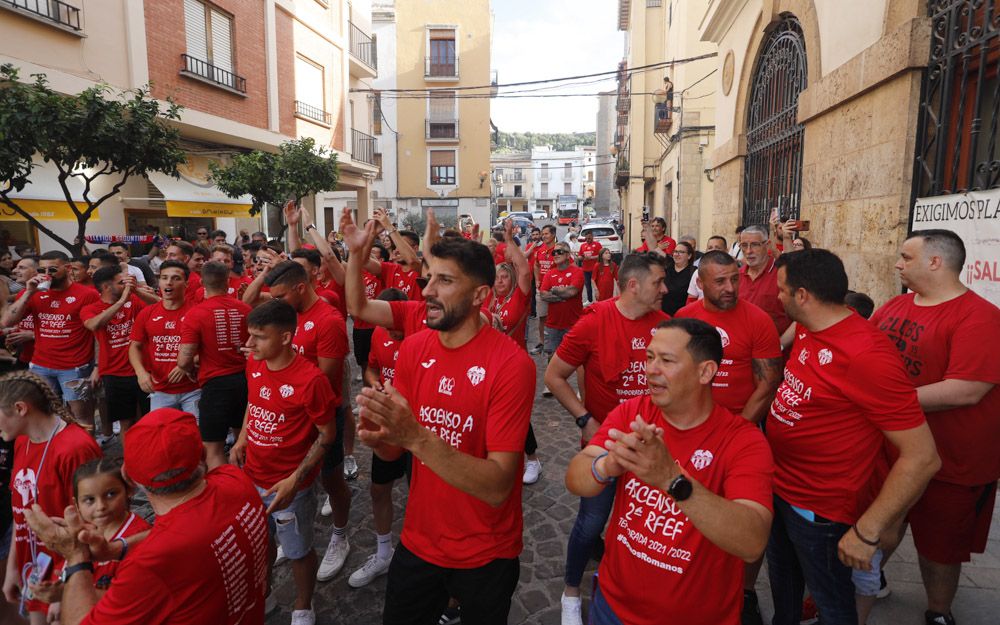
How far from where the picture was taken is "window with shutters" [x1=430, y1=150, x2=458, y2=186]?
38.4 meters

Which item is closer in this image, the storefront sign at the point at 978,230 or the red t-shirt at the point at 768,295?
the storefront sign at the point at 978,230

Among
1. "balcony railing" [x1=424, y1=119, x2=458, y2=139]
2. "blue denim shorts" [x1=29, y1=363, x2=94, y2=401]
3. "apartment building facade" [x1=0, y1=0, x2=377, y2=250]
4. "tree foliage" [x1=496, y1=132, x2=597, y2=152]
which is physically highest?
"tree foliage" [x1=496, y1=132, x2=597, y2=152]

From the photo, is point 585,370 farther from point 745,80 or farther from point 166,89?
point 166,89

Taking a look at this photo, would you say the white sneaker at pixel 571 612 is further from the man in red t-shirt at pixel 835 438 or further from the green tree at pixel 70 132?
the green tree at pixel 70 132

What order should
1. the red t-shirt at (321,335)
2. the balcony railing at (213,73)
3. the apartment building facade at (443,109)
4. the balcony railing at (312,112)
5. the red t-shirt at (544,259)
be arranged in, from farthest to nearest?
the apartment building facade at (443,109) < the balcony railing at (312,112) < the balcony railing at (213,73) < the red t-shirt at (544,259) < the red t-shirt at (321,335)

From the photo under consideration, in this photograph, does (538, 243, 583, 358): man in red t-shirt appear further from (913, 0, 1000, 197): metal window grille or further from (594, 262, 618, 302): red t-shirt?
(913, 0, 1000, 197): metal window grille

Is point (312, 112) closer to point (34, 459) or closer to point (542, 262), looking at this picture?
point (542, 262)

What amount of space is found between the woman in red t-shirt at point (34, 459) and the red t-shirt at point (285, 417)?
0.83m

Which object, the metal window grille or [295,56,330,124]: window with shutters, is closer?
the metal window grille

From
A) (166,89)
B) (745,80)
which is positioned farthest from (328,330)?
(166,89)

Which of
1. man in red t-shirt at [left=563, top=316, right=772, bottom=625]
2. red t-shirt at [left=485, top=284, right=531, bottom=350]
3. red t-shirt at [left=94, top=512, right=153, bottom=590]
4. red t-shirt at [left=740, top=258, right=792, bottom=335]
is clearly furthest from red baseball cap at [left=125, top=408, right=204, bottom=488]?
red t-shirt at [left=740, top=258, right=792, bottom=335]

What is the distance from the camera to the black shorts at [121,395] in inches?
218

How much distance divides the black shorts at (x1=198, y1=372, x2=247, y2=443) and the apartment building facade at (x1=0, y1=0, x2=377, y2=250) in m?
8.98

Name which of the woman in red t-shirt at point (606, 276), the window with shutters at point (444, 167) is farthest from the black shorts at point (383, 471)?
the window with shutters at point (444, 167)
